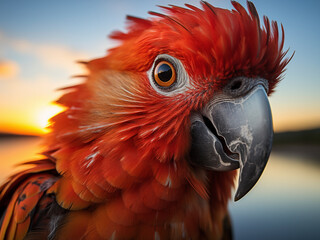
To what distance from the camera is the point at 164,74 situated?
2.25 feet

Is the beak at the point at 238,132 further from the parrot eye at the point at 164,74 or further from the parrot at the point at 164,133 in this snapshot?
the parrot eye at the point at 164,74

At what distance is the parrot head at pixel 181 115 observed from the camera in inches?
25.0

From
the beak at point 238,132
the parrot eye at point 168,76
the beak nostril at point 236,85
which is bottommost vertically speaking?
the beak at point 238,132

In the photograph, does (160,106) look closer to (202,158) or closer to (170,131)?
(170,131)

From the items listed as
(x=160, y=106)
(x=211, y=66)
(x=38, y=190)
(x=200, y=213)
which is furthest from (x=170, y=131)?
(x=38, y=190)

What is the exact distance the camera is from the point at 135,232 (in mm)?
683

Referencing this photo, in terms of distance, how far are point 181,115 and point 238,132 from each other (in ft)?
0.58

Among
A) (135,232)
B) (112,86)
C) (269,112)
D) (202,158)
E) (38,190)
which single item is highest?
(112,86)

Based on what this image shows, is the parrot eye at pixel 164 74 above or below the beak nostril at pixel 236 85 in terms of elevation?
above

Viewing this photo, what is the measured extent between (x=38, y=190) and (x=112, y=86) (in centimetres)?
45

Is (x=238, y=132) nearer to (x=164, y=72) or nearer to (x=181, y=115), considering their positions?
(x=181, y=115)

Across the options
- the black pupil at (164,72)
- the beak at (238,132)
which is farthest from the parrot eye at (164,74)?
the beak at (238,132)

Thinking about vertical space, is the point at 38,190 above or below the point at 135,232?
above

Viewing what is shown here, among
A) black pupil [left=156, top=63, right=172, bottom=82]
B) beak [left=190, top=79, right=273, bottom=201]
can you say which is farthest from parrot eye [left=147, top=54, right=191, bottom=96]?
beak [left=190, top=79, right=273, bottom=201]
